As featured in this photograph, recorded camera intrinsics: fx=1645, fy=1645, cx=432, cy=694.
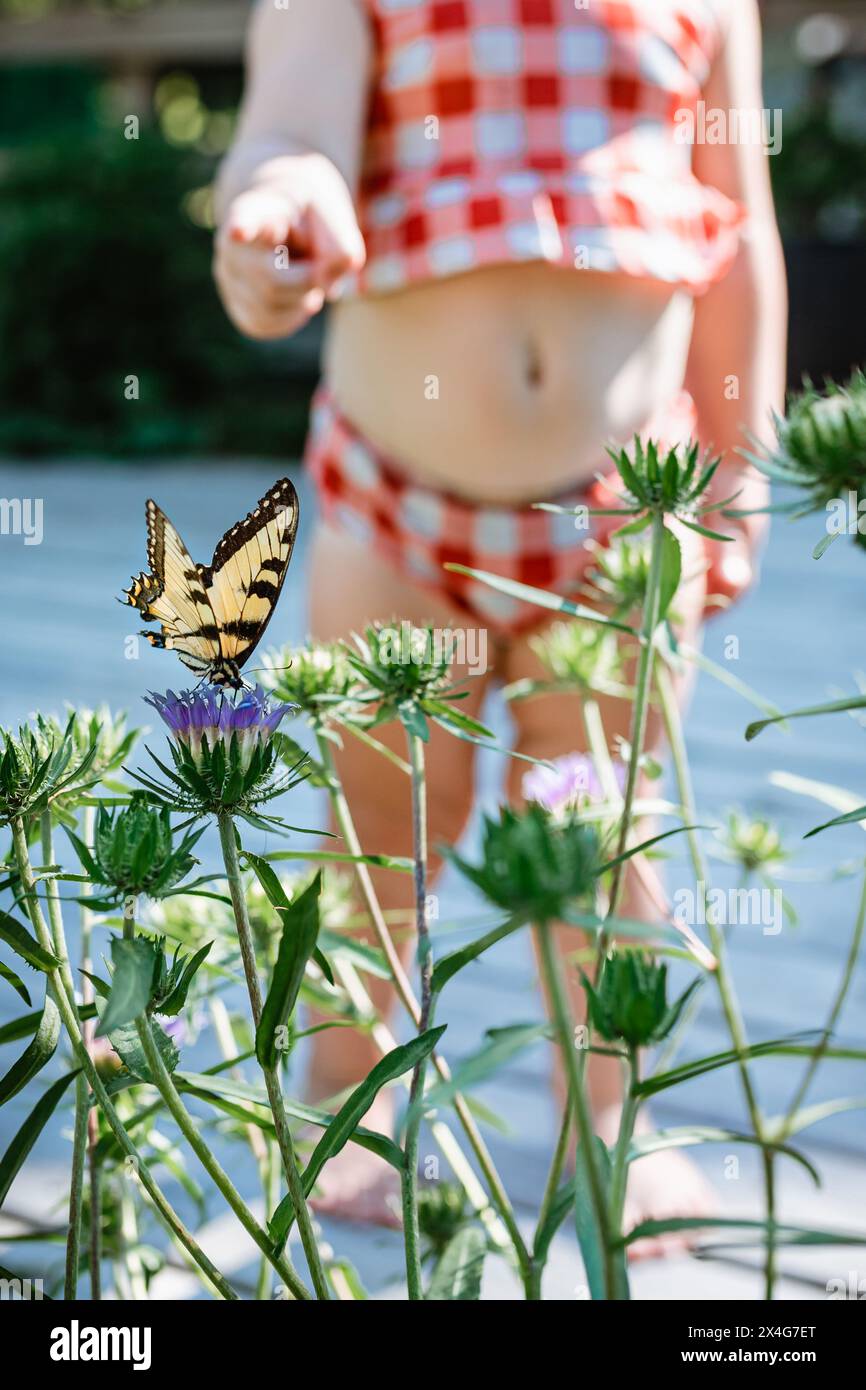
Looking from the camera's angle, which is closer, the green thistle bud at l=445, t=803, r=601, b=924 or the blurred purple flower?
the green thistle bud at l=445, t=803, r=601, b=924

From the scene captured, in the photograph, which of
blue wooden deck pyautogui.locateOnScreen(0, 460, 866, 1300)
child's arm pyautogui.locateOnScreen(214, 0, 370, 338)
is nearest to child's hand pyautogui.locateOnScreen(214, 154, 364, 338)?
child's arm pyautogui.locateOnScreen(214, 0, 370, 338)

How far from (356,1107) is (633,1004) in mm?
89

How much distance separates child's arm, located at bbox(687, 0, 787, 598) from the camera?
1.14 metres

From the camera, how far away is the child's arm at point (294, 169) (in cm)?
70

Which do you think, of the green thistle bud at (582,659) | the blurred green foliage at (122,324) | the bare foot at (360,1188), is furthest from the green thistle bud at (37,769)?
the blurred green foliage at (122,324)

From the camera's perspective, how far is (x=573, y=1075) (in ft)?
1.00

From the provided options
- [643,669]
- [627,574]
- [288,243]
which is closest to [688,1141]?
[643,669]

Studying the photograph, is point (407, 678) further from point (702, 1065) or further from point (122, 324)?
point (122, 324)

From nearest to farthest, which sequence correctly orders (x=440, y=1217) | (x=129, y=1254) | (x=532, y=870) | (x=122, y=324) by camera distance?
(x=532, y=870) → (x=129, y=1254) → (x=440, y=1217) → (x=122, y=324)

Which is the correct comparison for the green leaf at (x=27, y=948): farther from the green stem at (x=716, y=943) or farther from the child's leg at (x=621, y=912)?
the child's leg at (x=621, y=912)

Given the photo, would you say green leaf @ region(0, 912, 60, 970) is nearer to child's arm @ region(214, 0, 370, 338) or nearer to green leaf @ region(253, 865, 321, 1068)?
green leaf @ region(253, 865, 321, 1068)

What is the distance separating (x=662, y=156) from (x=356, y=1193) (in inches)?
29.1

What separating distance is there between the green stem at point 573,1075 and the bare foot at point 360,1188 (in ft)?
2.63

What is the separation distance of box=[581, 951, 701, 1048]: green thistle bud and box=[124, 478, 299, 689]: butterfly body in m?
0.15
